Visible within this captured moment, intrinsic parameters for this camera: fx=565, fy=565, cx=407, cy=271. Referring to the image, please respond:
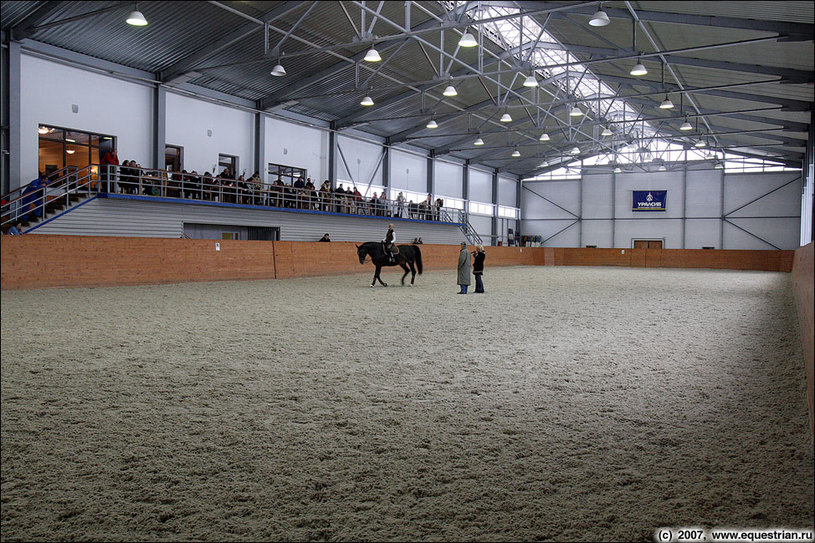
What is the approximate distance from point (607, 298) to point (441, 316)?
5796mm

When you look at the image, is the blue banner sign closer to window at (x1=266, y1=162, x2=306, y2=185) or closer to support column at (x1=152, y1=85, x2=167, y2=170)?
window at (x1=266, y1=162, x2=306, y2=185)

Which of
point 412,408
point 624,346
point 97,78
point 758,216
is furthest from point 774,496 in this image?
point 758,216

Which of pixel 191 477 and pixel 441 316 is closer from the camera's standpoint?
pixel 191 477

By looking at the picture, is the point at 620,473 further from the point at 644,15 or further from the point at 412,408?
the point at 644,15

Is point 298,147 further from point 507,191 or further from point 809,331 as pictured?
point 809,331

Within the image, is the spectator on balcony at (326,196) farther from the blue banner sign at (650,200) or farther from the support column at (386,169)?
the blue banner sign at (650,200)

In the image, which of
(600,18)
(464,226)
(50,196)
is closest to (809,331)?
(600,18)

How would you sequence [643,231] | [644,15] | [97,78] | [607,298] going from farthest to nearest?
[643,231] → [97,78] → [644,15] → [607,298]

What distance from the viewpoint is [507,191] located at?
1895 inches

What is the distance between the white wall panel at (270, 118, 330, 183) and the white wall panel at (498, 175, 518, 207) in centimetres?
2112

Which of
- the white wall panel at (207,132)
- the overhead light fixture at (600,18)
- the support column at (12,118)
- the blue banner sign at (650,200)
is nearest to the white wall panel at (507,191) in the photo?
the blue banner sign at (650,200)

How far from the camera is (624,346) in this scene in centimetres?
712

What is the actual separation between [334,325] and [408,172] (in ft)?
94.2

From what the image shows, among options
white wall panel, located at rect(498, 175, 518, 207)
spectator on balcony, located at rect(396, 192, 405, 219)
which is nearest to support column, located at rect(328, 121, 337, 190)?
spectator on balcony, located at rect(396, 192, 405, 219)
